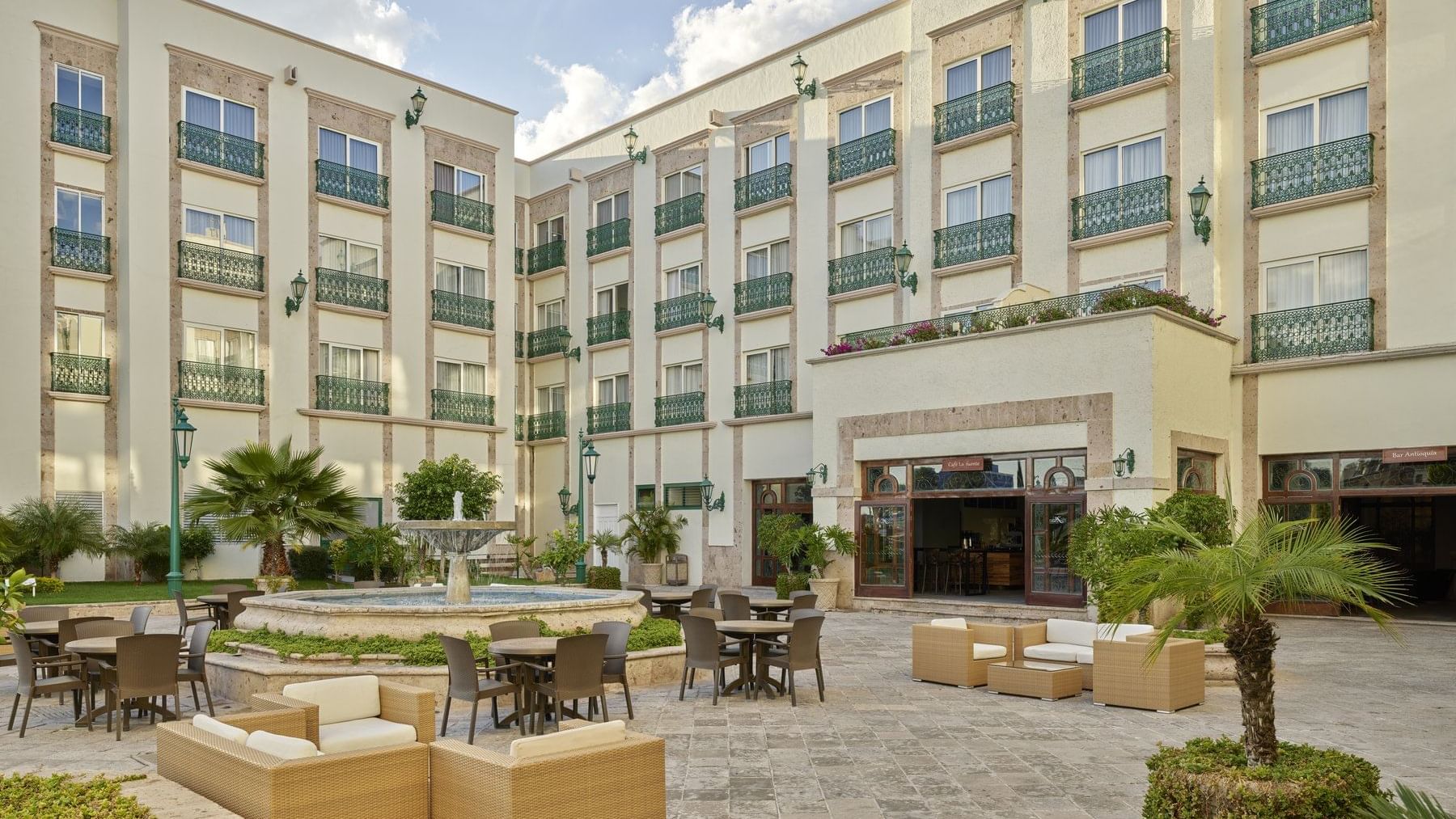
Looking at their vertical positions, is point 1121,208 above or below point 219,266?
above

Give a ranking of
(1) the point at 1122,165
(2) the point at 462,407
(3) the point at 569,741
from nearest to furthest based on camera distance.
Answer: (3) the point at 569,741 < (1) the point at 1122,165 < (2) the point at 462,407

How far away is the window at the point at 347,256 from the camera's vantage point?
94.3 ft

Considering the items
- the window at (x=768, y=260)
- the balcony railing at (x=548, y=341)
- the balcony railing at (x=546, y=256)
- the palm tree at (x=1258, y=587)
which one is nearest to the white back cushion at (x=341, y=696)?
the palm tree at (x=1258, y=587)

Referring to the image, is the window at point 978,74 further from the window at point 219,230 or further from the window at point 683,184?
the window at point 219,230

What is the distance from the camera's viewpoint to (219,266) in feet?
86.6

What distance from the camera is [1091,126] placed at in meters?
22.2

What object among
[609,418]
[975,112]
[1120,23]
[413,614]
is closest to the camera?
[413,614]

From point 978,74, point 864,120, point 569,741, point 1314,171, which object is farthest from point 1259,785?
point 864,120

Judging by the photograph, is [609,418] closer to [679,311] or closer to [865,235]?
[679,311]

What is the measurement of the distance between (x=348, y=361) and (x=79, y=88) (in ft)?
28.2

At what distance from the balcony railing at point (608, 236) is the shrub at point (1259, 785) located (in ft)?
90.5

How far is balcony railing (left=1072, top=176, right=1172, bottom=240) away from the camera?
21.0 m

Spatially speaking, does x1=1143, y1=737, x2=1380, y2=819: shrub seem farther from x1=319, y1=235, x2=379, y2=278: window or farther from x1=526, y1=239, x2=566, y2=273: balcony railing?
x1=526, y1=239, x2=566, y2=273: balcony railing

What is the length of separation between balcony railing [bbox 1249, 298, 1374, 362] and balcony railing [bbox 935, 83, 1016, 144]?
669 centimetres
